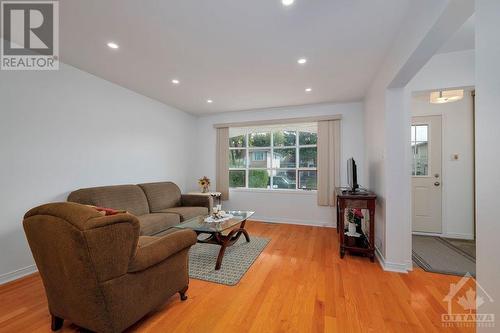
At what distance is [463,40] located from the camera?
2180 millimetres

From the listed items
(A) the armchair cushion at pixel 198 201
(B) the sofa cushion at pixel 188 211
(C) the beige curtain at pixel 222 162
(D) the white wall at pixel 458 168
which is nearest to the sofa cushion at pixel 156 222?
(B) the sofa cushion at pixel 188 211

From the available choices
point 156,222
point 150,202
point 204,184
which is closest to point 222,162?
point 204,184

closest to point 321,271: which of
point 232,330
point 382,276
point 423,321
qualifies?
point 382,276

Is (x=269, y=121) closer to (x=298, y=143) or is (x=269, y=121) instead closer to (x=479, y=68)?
(x=298, y=143)

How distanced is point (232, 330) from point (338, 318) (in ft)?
2.71

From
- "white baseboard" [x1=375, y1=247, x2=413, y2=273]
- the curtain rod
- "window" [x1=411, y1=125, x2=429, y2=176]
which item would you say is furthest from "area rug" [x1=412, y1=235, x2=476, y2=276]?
the curtain rod

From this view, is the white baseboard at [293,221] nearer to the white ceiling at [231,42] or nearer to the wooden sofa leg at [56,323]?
the white ceiling at [231,42]

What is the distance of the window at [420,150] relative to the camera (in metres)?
3.58

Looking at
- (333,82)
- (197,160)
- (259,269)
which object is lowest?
(259,269)

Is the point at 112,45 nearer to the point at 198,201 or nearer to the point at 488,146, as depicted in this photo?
the point at 198,201

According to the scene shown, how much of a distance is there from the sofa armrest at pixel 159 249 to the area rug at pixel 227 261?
2.35ft

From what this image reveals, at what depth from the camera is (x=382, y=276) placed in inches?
88.1

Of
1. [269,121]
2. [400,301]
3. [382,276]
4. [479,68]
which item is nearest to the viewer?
[479,68]

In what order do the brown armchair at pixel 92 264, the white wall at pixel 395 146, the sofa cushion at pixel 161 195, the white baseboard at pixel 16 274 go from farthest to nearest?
the sofa cushion at pixel 161 195 < the white baseboard at pixel 16 274 < the white wall at pixel 395 146 < the brown armchair at pixel 92 264
